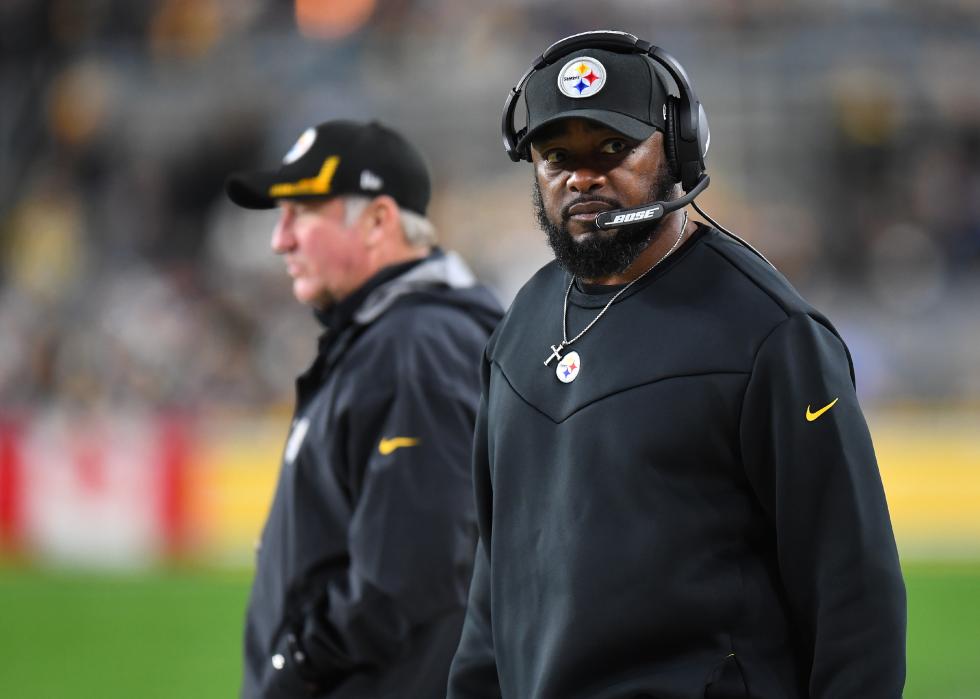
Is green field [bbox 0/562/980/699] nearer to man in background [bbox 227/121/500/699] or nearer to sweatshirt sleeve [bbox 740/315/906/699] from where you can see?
man in background [bbox 227/121/500/699]

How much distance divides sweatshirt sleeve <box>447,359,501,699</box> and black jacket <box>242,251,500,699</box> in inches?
22.6

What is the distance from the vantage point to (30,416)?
1223 centimetres

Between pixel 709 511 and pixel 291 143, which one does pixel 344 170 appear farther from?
pixel 291 143

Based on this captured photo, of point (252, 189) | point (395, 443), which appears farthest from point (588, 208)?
point (252, 189)

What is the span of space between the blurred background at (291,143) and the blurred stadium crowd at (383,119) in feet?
0.10

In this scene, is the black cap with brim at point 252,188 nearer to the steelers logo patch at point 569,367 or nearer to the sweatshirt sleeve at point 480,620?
the sweatshirt sleeve at point 480,620

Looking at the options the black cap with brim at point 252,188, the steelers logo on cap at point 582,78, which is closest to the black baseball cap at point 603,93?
the steelers logo on cap at point 582,78

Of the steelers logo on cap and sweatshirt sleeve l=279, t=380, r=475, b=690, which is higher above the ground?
the steelers logo on cap

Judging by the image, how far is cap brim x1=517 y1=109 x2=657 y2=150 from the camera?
7.29 feet

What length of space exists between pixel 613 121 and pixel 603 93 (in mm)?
50

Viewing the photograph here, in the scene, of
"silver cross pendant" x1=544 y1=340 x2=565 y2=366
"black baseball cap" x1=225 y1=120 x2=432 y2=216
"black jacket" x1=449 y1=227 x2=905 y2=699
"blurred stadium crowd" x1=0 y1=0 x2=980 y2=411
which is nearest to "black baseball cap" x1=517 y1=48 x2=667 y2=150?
"black jacket" x1=449 y1=227 x2=905 y2=699

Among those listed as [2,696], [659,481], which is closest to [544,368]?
[659,481]

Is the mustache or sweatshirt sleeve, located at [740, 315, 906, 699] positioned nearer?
sweatshirt sleeve, located at [740, 315, 906, 699]

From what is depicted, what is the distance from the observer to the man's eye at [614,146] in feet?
7.46
